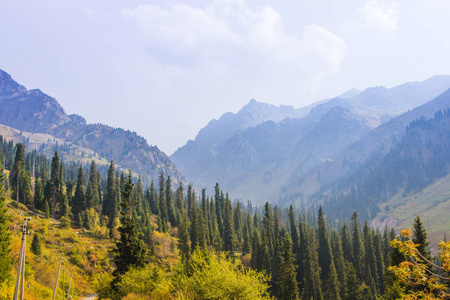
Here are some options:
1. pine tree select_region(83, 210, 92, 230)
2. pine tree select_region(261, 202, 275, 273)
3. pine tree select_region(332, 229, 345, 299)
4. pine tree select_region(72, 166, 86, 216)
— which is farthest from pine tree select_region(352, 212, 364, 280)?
pine tree select_region(72, 166, 86, 216)

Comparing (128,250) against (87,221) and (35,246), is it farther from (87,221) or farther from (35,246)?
(87,221)

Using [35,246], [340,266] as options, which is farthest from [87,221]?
[340,266]

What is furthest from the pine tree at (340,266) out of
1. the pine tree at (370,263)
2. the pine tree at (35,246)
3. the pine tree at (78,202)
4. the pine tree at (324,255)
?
the pine tree at (78,202)

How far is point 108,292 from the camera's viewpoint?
44.7m

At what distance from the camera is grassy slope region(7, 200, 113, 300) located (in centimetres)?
5888

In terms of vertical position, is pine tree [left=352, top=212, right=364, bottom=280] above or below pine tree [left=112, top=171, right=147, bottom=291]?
below

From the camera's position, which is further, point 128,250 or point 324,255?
point 324,255

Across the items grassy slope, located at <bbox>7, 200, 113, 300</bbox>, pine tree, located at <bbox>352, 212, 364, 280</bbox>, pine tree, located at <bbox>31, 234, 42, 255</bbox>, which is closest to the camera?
grassy slope, located at <bbox>7, 200, 113, 300</bbox>

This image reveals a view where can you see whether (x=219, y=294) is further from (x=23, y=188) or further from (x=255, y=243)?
(x=23, y=188)

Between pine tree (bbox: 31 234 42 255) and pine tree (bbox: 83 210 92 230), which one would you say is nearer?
pine tree (bbox: 31 234 42 255)

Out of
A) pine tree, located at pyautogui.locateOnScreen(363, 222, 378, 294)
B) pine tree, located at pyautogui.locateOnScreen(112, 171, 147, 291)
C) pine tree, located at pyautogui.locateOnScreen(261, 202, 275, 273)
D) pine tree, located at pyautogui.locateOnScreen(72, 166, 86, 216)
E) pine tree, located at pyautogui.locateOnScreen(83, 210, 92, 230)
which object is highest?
pine tree, located at pyautogui.locateOnScreen(72, 166, 86, 216)

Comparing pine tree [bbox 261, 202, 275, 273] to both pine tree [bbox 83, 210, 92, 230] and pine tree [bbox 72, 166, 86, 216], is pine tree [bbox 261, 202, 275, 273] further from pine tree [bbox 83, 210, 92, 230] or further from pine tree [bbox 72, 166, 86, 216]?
pine tree [bbox 72, 166, 86, 216]

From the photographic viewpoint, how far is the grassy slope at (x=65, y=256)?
58.9m

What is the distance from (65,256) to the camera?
7444 cm
